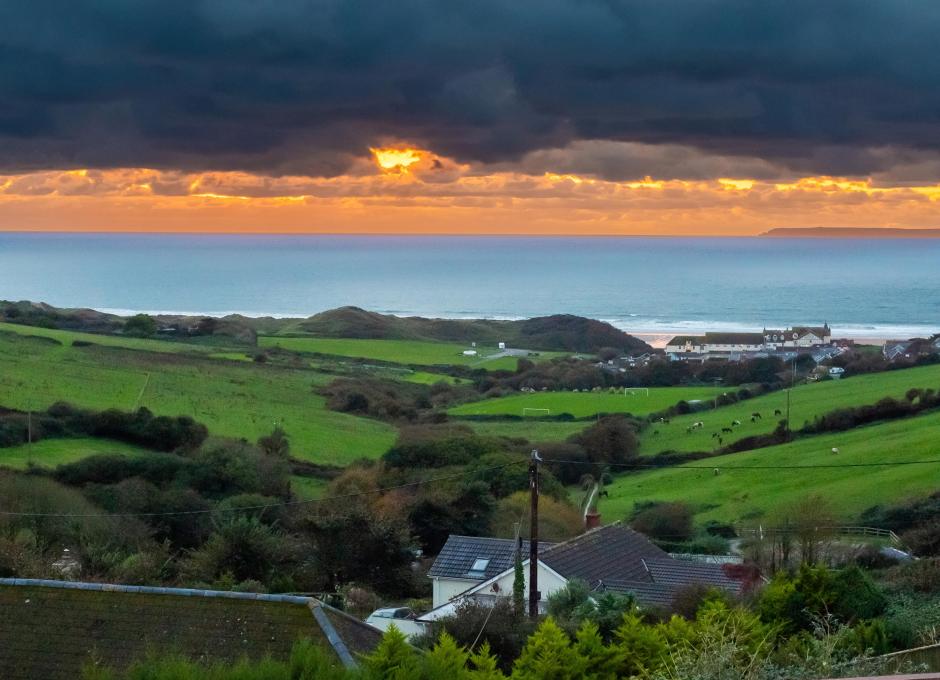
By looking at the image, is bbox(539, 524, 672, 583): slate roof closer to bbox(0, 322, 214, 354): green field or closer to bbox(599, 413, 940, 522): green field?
bbox(599, 413, 940, 522): green field

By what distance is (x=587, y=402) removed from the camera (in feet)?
209

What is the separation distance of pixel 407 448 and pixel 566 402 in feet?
76.5

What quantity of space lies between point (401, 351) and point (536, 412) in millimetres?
33398

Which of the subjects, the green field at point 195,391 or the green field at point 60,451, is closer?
the green field at point 60,451

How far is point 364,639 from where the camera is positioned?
13789mm

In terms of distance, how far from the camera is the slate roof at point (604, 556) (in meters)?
24.1

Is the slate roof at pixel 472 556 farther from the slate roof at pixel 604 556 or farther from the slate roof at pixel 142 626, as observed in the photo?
the slate roof at pixel 142 626

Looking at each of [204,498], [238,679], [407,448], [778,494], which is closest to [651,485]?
[778,494]

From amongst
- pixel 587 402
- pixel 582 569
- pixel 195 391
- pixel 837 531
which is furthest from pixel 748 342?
pixel 582 569

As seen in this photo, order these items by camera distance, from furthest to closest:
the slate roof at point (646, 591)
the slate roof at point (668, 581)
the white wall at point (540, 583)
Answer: the white wall at point (540, 583), the slate roof at point (668, 581), the slate roof at point (646, 591)

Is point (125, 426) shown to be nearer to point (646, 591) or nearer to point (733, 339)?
point (646, 591)

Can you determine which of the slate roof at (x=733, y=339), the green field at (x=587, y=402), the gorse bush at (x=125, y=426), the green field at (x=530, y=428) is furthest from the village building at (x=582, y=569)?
the slate roof at (x=733, y=339)

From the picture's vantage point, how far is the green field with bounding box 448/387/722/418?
60.2m

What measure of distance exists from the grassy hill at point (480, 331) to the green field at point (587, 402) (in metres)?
30.0
